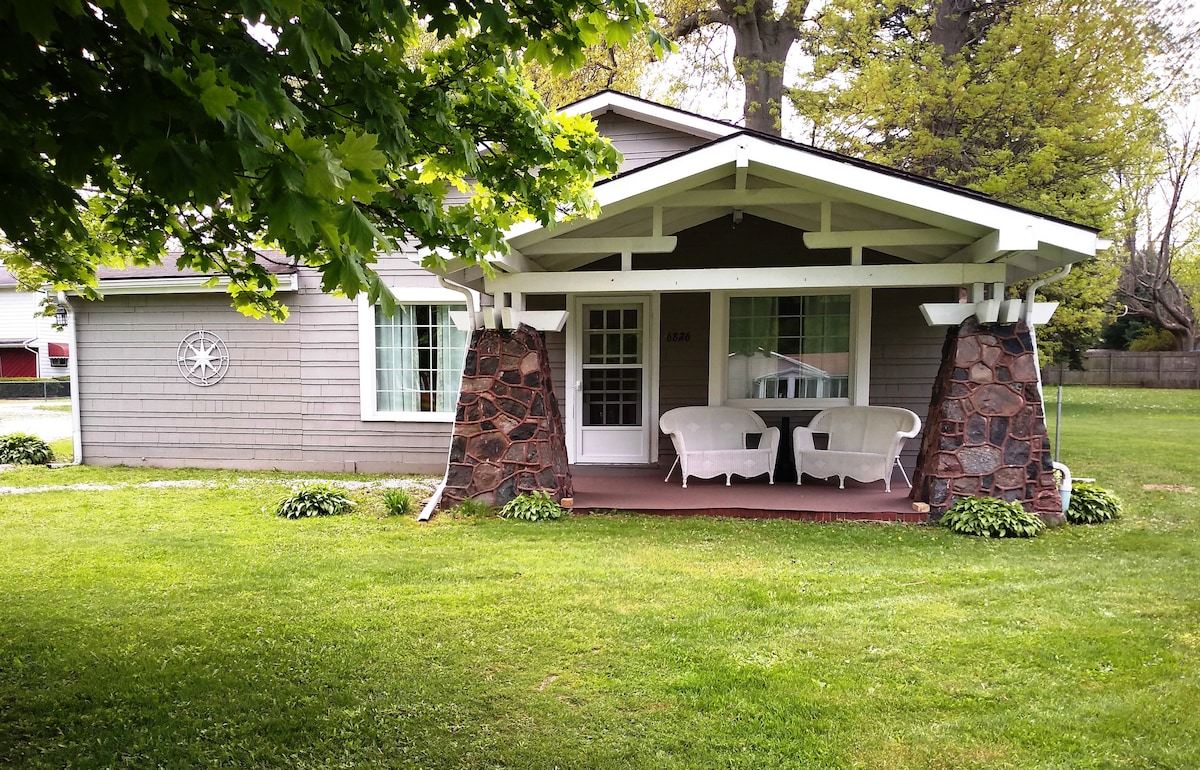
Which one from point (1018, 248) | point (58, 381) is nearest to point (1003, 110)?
point (1018, 248)

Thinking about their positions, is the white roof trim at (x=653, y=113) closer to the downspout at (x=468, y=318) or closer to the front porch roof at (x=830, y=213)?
the front porch roof at (x=830, y=213)

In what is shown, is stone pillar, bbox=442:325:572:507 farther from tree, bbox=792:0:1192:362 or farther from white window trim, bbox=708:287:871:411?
tree, bbox=792:0:1192:362

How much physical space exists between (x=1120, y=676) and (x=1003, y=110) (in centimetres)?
1298

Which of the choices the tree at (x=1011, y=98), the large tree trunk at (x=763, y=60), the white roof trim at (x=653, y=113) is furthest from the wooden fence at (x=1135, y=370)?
the white roof trim at (x=653, y=113)

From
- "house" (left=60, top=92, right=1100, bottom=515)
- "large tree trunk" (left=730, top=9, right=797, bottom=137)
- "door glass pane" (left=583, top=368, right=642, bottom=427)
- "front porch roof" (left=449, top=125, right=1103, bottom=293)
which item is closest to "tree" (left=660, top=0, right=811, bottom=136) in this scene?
"large tree trunk" (left=730, top=9, right=797, bottom=137)

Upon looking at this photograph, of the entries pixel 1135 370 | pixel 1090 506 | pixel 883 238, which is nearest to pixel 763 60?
pixel 883 238

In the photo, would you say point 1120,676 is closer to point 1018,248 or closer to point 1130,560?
point 1130,560

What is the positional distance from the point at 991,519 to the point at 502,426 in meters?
4.02

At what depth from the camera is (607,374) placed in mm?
7895

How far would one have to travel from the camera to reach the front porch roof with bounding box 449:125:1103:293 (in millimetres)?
5180

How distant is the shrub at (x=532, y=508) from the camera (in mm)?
5785

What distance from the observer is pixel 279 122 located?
2.41m

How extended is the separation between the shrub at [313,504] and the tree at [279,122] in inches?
119

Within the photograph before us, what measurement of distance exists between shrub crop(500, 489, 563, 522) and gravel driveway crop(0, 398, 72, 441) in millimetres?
9874
